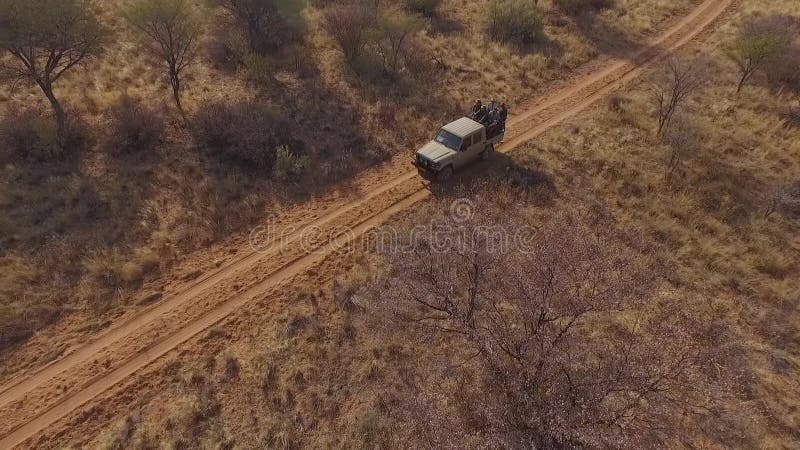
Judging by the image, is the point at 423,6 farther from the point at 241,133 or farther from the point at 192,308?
the point at 192,308

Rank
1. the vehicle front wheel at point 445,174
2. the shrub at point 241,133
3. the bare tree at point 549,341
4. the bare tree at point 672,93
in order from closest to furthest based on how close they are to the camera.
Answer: the bare tree at point 549,341 → the vehicle front wheel at point 445,174 → the shrub at point 241,133 → the bare tree at point 672,93

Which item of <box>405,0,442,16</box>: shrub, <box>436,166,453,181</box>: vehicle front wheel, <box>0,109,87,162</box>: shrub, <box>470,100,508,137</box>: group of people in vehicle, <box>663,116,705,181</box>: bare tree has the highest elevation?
<box>0,109,87,162</box>: shrub

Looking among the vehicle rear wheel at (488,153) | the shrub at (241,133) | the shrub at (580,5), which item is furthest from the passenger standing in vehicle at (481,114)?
the shrub at (580,5)

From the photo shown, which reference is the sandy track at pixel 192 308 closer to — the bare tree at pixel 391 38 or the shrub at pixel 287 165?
the shrub at pixel 287 165

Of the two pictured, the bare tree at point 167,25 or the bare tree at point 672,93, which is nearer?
the bare tree at point 167,25

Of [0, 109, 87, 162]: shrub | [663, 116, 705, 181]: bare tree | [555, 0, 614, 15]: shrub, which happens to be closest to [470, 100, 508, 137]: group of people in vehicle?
[663, 116, 705, 181]: bare tree

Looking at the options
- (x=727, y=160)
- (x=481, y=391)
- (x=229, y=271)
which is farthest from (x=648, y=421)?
(x=727, y=160)

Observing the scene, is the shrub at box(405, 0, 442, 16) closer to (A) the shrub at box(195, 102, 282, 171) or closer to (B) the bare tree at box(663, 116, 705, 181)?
(A) the shrub at box(195, 102, 282, 171)
